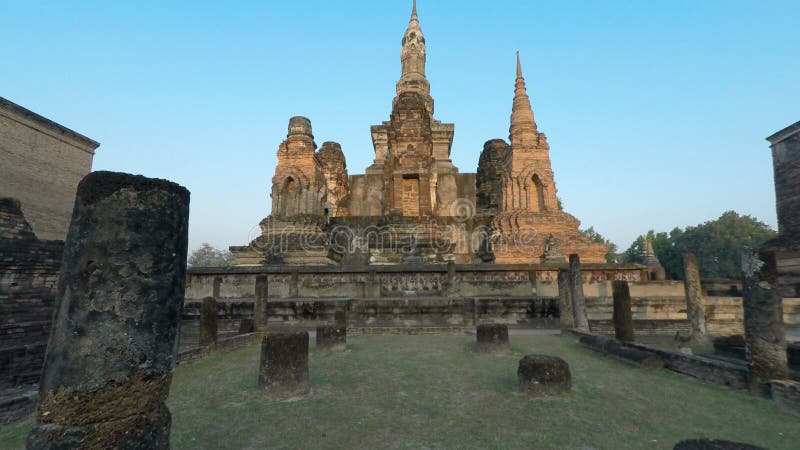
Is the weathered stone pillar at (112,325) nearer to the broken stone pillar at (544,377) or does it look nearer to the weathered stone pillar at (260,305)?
the broken stone pillar at (544,377)

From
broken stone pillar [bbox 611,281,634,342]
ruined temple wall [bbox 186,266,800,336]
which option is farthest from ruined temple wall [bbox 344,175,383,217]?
broken stone pillar [bbox 611,281,634,342]

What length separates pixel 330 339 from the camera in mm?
7602

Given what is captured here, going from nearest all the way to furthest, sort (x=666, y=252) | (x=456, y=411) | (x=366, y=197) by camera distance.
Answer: (x=456, y=411) < (x=366, y=197) < (x=666, y=252)

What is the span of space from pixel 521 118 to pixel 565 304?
1474 centimetres

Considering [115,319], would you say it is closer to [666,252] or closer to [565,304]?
[565,304]

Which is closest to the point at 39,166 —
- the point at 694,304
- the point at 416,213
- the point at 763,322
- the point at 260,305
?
the point at 416,213

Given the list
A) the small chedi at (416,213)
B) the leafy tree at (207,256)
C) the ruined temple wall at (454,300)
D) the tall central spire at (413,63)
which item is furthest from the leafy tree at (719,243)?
the leafy tree at (207,256)

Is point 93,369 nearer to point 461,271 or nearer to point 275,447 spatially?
point 275,447

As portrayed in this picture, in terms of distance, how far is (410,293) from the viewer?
1322cm

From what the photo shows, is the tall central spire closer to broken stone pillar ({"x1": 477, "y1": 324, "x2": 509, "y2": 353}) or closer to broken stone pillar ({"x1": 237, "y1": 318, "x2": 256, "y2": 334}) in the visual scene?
broken stone pillar ({"x1": 237, "y1": 318, "x2": 256, "y2": 334})

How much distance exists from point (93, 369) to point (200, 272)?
13561 mm

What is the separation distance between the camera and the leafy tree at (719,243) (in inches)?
1567

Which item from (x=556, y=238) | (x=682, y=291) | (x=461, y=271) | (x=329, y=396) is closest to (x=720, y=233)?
(x=556, y=238)

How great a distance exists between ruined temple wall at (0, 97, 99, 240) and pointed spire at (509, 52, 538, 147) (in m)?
27.9
